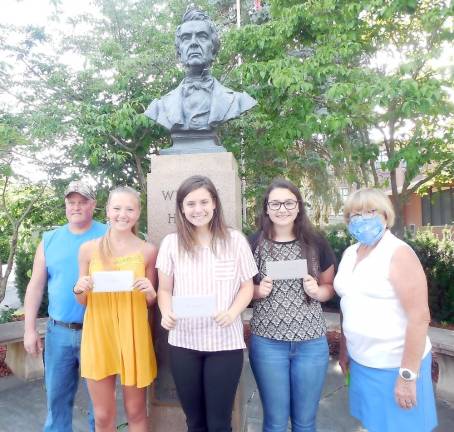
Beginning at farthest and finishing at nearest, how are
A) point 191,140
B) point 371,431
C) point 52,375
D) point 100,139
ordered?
point 100,139, point 191,140, point 52,375, point 371,431

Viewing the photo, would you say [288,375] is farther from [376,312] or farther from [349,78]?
[349,78]

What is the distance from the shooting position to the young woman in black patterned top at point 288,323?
2320 millimetres

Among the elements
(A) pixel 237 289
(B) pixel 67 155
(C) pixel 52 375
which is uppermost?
(B) pixel 67 155

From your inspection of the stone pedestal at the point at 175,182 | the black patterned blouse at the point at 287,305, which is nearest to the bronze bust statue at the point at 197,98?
the stone pedestal at the point at 175,182

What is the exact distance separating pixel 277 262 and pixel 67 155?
6.29 meters

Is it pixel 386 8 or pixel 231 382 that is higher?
pixel 386 8

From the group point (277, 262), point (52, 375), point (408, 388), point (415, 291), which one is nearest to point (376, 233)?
point (415, 291)

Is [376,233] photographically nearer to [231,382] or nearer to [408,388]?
[408,388]

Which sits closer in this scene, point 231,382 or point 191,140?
point 231,382

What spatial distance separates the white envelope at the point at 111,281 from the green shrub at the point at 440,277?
22.2 ft

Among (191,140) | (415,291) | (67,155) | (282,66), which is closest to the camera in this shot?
(415,291)

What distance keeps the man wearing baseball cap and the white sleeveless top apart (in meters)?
1.66

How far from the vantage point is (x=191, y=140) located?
3.50 metres

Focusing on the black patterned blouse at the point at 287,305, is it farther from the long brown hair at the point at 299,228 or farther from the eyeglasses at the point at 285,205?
the eyeglasses at the point at 285,205
